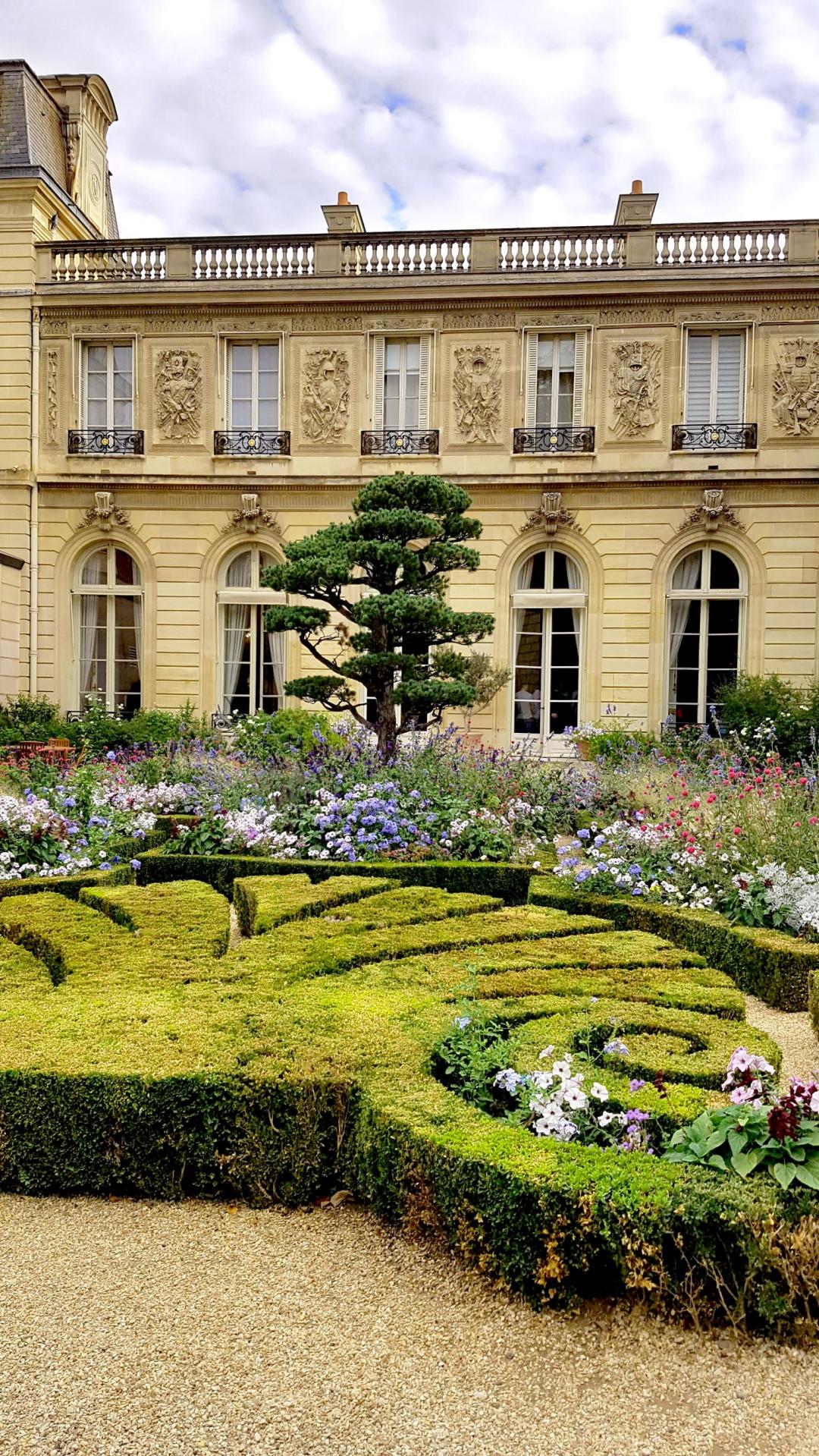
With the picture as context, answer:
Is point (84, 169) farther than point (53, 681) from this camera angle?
Yes

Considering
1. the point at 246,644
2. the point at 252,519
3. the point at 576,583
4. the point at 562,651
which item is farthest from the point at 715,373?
the point at 246,644

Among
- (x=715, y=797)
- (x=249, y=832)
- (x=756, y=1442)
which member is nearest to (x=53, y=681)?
(x=249, y=832)

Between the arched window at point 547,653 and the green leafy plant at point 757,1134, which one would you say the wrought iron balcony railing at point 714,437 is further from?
the green leafy plant at point 757,1134

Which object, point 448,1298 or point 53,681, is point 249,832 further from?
point 53,681

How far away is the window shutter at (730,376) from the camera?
15.9m

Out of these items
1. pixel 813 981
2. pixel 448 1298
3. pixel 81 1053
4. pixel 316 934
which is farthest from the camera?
pixel 316 934

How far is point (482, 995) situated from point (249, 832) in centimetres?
365

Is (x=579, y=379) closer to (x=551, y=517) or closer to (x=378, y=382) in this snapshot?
(x=551, y=517)

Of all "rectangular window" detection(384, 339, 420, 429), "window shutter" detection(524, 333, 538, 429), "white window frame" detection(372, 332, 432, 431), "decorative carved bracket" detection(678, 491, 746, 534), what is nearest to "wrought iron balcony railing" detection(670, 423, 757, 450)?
"decorative carved bracket" detection(678, 491, 746, 534)

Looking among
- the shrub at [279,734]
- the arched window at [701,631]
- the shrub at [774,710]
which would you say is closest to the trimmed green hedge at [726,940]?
the shrub at [279,734]

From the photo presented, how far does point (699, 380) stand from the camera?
15945mm

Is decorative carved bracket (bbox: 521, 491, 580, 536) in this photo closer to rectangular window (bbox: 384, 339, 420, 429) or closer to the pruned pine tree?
rectangular window (bbox: 384, 339, 420, 429)

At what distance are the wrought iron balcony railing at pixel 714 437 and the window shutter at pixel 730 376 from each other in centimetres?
18

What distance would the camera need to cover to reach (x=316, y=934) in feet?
17.2
